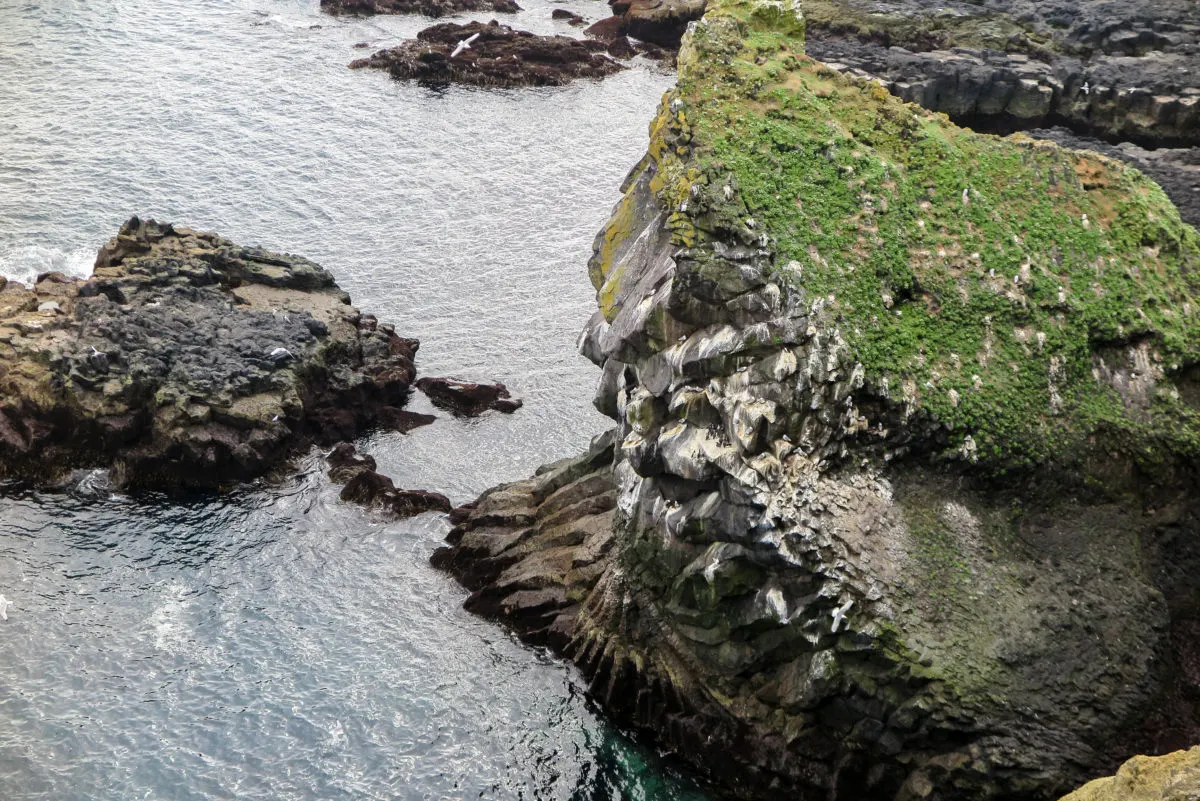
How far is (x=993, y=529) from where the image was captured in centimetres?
2747

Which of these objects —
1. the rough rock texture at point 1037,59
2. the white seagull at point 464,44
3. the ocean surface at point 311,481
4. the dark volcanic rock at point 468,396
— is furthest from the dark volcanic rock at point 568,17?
the dark volcanic rock at point 468,396

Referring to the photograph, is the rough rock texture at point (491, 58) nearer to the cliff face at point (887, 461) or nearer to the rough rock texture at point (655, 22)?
the rough rock texture at point (655, 22)

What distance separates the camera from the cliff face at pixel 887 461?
84.7 feet

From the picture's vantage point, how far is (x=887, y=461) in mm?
27312

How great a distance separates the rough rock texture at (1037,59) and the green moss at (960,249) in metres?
24.2

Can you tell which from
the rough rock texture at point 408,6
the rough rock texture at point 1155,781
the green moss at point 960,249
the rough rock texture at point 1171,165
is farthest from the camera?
the rough rock texture at point 408,6

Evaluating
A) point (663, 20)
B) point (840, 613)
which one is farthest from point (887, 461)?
point (663, 20)

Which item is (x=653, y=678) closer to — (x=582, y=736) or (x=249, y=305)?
(x=582, y=736)

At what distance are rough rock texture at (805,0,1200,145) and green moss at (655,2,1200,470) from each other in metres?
24.2

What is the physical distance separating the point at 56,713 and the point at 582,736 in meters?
12.4

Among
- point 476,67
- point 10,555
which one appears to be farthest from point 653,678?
point 476,67

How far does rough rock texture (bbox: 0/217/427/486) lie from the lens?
37219 millimetres

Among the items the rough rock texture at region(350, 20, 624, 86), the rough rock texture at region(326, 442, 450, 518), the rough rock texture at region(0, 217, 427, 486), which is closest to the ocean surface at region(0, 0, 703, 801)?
the rough rock texture at region(326, 442, 450, 518)

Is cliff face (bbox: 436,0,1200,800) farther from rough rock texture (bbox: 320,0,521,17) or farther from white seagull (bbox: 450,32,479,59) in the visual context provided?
rough rock texture (bbox: 320,0,521,17)
